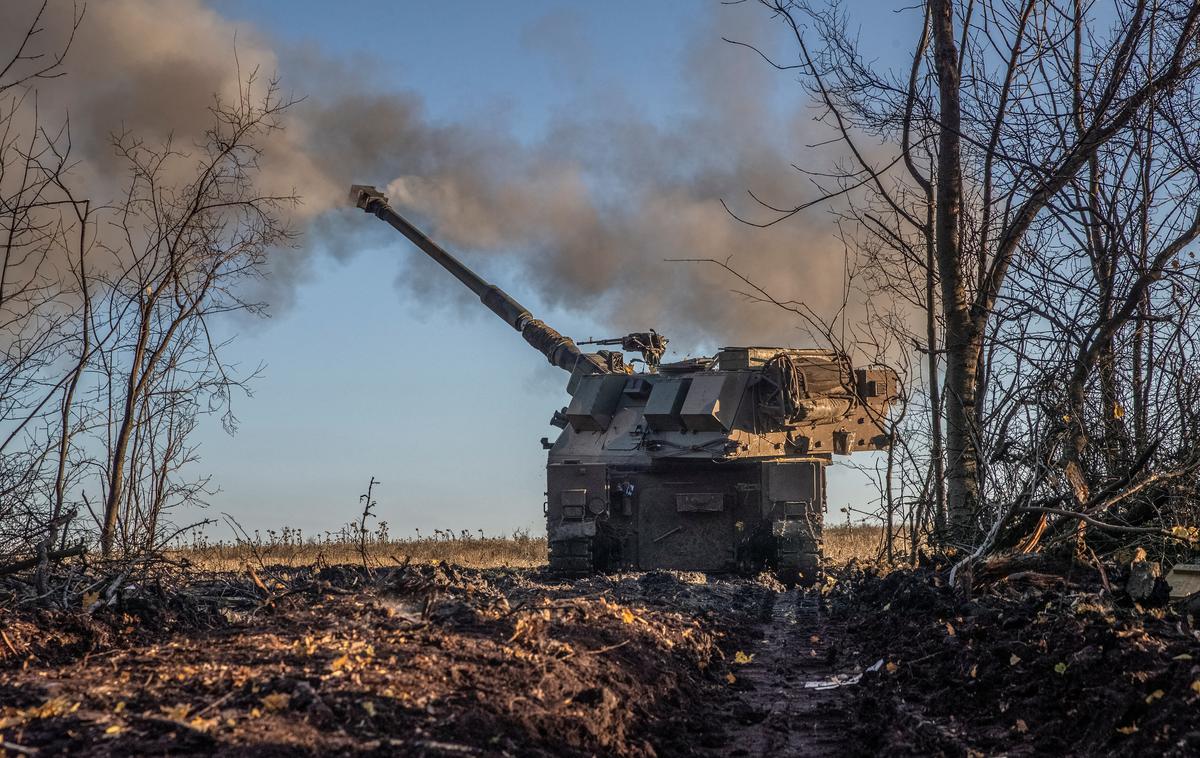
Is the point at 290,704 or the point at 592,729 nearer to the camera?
the point at 290,704

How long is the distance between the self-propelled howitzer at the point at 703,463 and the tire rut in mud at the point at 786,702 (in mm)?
5273

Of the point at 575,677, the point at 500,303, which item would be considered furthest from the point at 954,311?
the point at 500,303

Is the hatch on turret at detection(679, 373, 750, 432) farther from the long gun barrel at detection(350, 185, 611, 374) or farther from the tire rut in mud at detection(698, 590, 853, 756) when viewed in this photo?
the tire rut in mud at detection(698, 590, 853, 756)

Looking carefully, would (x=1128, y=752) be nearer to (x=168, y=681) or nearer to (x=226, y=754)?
(x=226, y=754)

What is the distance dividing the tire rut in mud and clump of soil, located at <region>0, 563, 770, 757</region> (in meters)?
0.24

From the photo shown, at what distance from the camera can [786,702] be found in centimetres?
675

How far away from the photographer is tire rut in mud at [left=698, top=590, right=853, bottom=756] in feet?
18.4

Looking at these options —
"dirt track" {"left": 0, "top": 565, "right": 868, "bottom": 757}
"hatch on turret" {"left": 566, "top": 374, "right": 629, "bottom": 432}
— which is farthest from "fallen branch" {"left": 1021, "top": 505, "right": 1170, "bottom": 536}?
"hatch on turret" {"left": 566, "top": 374, "right": 629, "bottom": 432}

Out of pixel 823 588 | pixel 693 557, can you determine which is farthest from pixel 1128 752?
pixel 693 557

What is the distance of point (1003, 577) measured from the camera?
8742 mm

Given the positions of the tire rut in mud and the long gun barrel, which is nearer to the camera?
the tire rut in mud

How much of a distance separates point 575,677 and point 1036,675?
6.98 feet

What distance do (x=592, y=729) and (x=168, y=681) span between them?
1.70 metres

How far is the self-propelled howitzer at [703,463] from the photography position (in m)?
15.5
